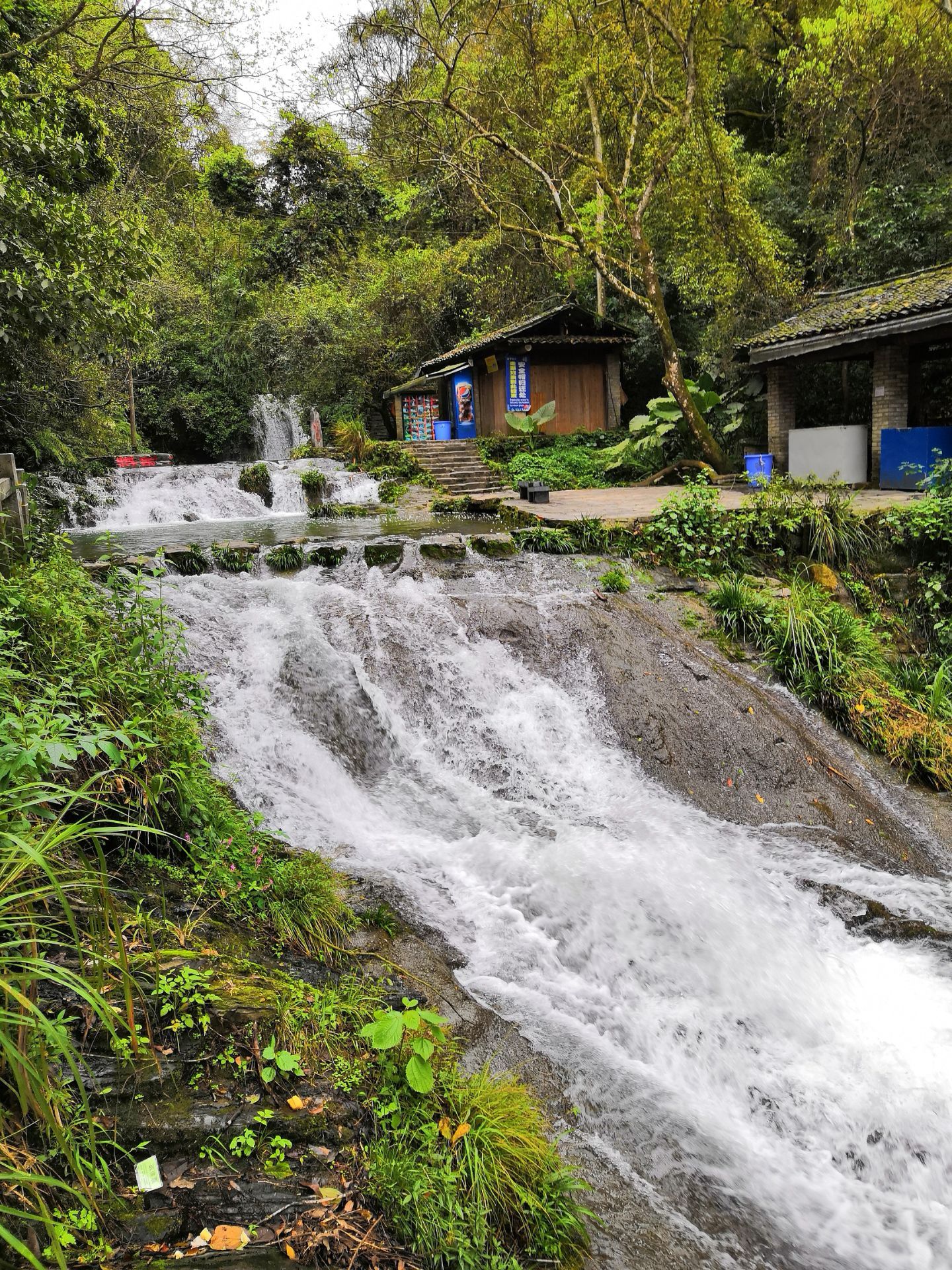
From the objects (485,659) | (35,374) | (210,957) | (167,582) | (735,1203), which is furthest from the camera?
(35,374)

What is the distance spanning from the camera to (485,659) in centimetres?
820

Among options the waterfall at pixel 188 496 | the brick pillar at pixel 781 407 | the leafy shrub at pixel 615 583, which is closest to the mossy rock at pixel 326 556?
the leafy shrub at pixel 615 583

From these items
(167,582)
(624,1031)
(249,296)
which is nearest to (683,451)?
(167,582)

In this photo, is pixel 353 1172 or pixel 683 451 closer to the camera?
pixel 353 1172

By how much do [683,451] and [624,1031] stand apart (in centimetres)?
1601

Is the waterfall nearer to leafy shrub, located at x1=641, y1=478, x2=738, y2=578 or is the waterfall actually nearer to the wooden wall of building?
the wooden wall of building

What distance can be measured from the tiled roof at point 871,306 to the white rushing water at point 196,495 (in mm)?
9532

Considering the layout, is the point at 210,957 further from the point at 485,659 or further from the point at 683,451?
the point at 683,451

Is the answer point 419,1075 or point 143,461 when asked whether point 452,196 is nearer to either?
point 143,461

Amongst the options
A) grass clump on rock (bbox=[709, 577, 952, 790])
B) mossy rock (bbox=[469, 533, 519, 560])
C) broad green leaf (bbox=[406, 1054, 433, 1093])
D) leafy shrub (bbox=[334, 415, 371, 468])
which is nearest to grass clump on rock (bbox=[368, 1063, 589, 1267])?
broad green leaf (bbox=[406, 1054, 433, 1093])

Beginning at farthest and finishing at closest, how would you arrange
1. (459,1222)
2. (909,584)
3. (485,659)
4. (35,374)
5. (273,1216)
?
(35,374) < (909,584) < (485,659) < (459,1222) < (273,1216)

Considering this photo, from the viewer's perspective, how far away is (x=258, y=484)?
1767 cm

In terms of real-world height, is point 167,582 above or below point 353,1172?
above

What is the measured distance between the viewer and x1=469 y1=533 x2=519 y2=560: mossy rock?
35.1 ft
